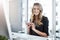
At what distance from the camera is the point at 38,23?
2734 millimetres

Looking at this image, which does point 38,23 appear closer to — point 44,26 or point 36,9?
point 44,26

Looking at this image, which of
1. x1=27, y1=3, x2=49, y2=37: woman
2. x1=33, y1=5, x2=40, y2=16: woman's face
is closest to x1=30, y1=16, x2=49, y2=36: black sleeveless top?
x1=27, y1=3, x2=49, y2=37: woman

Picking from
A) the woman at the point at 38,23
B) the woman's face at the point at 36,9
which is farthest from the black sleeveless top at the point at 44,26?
the woman's face at the point at 36,9

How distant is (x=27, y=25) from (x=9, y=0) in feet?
2.15

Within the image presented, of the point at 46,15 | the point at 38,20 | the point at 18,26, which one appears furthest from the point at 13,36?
the point at 46,15

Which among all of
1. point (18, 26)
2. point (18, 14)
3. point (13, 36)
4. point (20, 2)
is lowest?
point (13, 36)

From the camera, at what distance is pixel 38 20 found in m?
2.74

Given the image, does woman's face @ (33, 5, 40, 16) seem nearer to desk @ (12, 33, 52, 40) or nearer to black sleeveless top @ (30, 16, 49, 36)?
black sleeveless top @ (30, 16, 49, 36)

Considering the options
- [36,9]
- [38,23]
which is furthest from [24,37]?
[36,9]

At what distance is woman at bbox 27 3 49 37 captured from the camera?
263 cm

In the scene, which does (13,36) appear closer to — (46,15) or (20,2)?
(20,2)

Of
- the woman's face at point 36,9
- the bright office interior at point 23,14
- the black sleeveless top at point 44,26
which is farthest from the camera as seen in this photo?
the woman's face at point 36,9

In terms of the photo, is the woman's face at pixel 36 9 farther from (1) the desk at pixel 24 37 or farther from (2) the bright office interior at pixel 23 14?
(1) the desk at pixel 24 37

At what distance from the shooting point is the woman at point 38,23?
263cm
